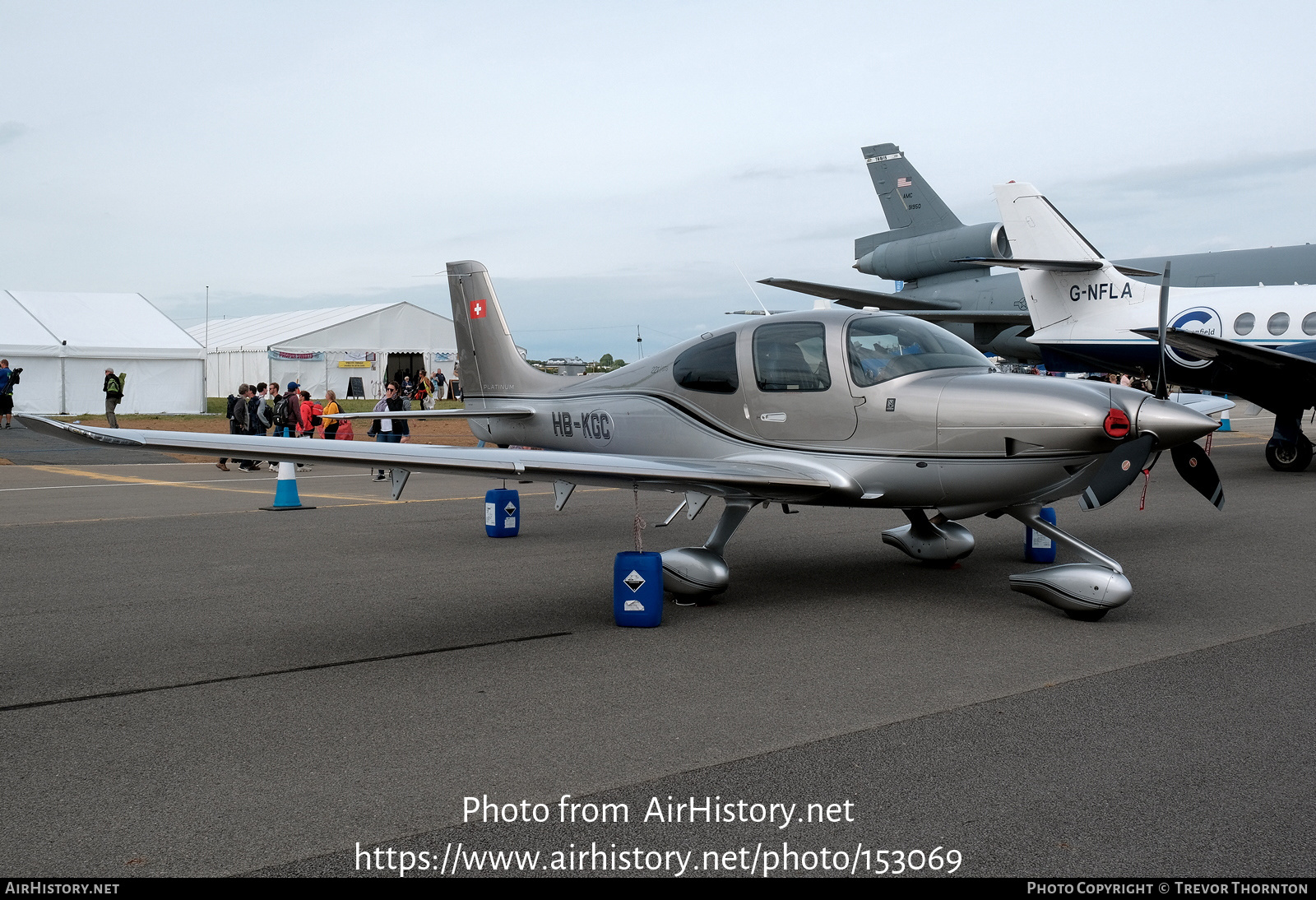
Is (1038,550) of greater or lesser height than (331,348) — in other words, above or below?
below

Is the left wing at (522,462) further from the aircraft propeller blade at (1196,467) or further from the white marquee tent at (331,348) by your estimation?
the white marquee tent at (331,348)

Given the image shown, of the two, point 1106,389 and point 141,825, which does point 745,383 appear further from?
point 141,825

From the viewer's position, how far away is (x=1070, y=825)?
128 inches

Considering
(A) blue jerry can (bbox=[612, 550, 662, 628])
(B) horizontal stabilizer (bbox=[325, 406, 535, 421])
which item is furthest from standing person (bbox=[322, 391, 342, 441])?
(A) blue jerry can (bbox=[612, 550, 662, 628])

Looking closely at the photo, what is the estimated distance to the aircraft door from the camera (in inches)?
277

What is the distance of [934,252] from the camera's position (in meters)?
25.8

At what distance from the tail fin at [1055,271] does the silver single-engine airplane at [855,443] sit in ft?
38.5

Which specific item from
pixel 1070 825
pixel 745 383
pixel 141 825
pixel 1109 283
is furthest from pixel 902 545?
pixel 1109 283

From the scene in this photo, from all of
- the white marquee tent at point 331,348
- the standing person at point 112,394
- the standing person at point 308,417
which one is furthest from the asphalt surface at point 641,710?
the white marquee tent at point 331,348

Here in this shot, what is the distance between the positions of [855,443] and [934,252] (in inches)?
799

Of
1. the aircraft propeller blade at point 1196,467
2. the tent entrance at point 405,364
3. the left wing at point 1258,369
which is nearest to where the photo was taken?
the aircraft propeller blade at point 1196,467

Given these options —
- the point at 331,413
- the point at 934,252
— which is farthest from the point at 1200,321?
the point at 331,413

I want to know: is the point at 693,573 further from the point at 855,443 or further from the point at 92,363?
the point at 92,363

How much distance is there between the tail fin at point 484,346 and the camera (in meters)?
10.2
